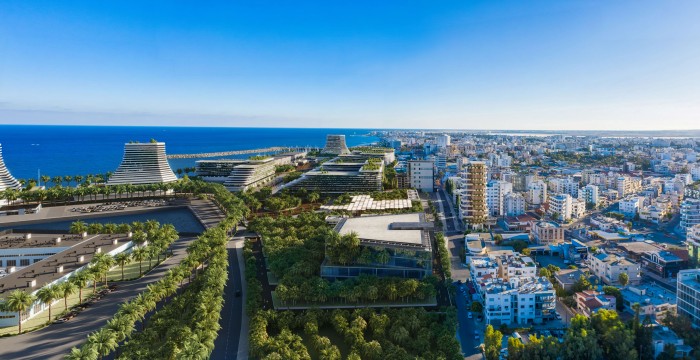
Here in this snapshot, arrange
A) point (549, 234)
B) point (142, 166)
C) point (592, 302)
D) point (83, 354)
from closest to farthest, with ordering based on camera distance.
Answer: point (83, 354)
point (592, 302)
point (549, 234)
point (142, 166)

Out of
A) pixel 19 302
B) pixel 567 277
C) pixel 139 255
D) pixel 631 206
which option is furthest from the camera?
pixel 631 206

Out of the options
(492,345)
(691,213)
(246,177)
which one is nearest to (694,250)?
(691,213)

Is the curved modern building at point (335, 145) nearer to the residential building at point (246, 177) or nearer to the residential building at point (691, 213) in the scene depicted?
the residential building at point (246, 177)

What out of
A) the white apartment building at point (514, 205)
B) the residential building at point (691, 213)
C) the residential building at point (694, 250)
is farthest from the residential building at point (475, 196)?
the residential building at point (691, 213)

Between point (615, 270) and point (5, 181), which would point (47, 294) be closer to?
point (615, 270)

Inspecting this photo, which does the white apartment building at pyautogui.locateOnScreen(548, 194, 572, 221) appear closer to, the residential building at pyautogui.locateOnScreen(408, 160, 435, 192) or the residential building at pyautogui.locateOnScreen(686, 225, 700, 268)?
the residential building at pyautogui.locateOnScreen(686, 225, 700, 268)

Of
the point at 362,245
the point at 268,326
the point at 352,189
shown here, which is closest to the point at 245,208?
the point at 352,189

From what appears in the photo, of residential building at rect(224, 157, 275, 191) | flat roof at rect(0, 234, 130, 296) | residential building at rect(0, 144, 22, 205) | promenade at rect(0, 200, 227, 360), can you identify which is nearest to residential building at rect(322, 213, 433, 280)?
promenade at rect(0, 200, 227, 360)
